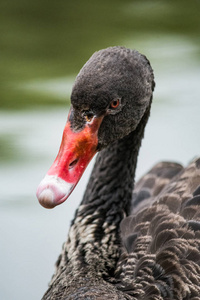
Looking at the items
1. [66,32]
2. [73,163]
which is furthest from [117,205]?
[66,32]

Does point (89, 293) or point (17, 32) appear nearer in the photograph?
point (89, 293)

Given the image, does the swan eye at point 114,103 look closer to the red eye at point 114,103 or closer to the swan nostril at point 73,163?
the red eye at point 114,103

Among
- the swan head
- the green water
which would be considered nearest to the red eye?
the swan head

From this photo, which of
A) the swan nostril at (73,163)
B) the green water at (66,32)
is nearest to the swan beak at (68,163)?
the swan nostril at (73,163)

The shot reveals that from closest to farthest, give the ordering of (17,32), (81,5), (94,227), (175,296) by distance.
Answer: (175,296) → (94,227) → (17,32) → (81,5)

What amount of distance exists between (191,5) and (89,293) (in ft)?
11.6

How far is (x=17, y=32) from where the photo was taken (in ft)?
17.6

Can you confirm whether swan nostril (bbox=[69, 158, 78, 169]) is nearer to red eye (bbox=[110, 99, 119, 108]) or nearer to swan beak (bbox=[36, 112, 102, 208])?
swan beak (bbox=[36, 112, 102, 208])

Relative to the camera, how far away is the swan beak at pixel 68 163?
245 cm

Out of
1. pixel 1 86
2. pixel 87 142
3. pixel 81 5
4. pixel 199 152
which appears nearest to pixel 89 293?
pixel 87 142

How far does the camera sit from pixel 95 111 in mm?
2656

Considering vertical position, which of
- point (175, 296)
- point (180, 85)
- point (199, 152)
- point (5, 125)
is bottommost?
point (175, 296)

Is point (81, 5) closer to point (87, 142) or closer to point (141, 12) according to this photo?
point (141, 12)

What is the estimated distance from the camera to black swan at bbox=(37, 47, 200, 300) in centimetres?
262
